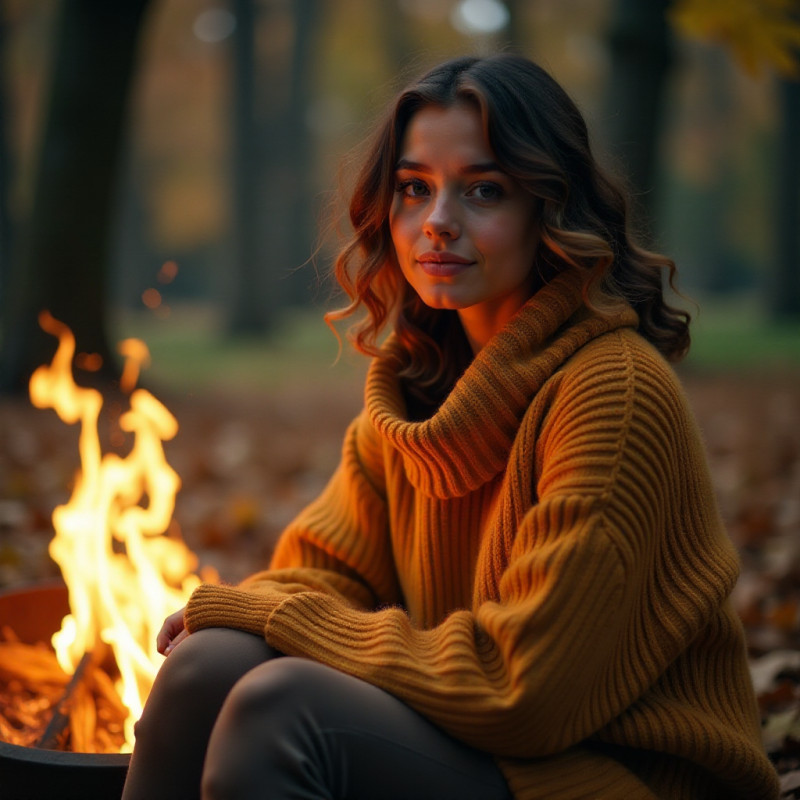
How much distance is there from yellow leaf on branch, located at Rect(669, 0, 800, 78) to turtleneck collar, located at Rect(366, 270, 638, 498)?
3.19 metres

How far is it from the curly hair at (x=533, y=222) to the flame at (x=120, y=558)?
0.87m

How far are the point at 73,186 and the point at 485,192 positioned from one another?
18.1ft

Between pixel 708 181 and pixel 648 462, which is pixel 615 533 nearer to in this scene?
pixel 648 462

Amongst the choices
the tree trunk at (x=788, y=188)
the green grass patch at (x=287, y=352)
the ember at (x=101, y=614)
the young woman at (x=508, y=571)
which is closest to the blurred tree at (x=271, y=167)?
the green grass patch at (x=287, y=352)

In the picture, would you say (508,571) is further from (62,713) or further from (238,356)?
(238,356)

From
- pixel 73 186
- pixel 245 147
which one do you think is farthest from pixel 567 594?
pixel 245 147

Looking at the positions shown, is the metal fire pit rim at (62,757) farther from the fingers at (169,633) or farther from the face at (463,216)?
the face at (463,216)

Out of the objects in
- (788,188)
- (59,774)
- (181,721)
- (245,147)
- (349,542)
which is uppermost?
(245,147)

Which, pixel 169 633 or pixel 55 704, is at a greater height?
pixel 169 633

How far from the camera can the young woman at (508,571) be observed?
1720 mm

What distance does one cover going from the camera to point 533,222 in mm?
2133

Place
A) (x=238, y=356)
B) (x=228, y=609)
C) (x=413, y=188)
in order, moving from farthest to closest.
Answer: (x=238, y=356) < (x=413, y=188) < (x=228, y=609)

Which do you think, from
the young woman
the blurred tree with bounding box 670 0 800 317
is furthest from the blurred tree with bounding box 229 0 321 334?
Result: the young woman

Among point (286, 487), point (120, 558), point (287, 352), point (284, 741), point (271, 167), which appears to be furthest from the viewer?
point (271, 167)
